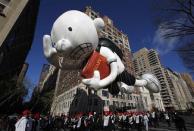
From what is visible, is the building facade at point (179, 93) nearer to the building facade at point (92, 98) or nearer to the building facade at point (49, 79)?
the building facade at point (92, 98)

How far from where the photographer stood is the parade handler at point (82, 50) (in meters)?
6.75

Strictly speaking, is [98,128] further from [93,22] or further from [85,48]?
[93,22]

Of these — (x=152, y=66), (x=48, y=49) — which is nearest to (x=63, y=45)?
(x=48, y=49)

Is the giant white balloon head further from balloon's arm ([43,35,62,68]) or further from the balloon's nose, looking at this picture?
balloon's arm ([43,35,62,68])

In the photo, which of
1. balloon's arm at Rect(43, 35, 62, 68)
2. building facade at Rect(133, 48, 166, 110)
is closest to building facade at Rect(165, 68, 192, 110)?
building facade at Rect(133, 48, 166, 110)

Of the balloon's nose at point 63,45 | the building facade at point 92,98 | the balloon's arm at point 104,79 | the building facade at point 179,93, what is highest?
the building facade at point 179,93

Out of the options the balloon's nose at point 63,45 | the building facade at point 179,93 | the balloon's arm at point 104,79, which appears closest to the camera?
the balloon's arm at point 104,79

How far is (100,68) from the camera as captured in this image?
23.7ft

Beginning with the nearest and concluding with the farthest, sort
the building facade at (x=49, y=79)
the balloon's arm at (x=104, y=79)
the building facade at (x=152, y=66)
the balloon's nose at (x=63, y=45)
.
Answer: the balloon's arm at (x=104, y=79)
the balloon's nose at (x=63, y=45)
the building facade at (x=49, y=79)
the building facade at (x=152, y=66)

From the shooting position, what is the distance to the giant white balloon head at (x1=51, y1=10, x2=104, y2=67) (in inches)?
266

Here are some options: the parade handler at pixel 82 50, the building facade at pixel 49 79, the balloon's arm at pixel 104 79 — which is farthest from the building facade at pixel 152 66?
the parade handler at pixel 82 50

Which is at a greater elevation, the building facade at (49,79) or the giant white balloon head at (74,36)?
the building facade at (49,79)

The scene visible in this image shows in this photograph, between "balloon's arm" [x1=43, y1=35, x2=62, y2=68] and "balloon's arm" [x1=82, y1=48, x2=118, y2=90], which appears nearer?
"balloon's arm" [x1=82, y1=48, x2=118, y2=90]

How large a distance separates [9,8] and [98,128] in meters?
19.9
